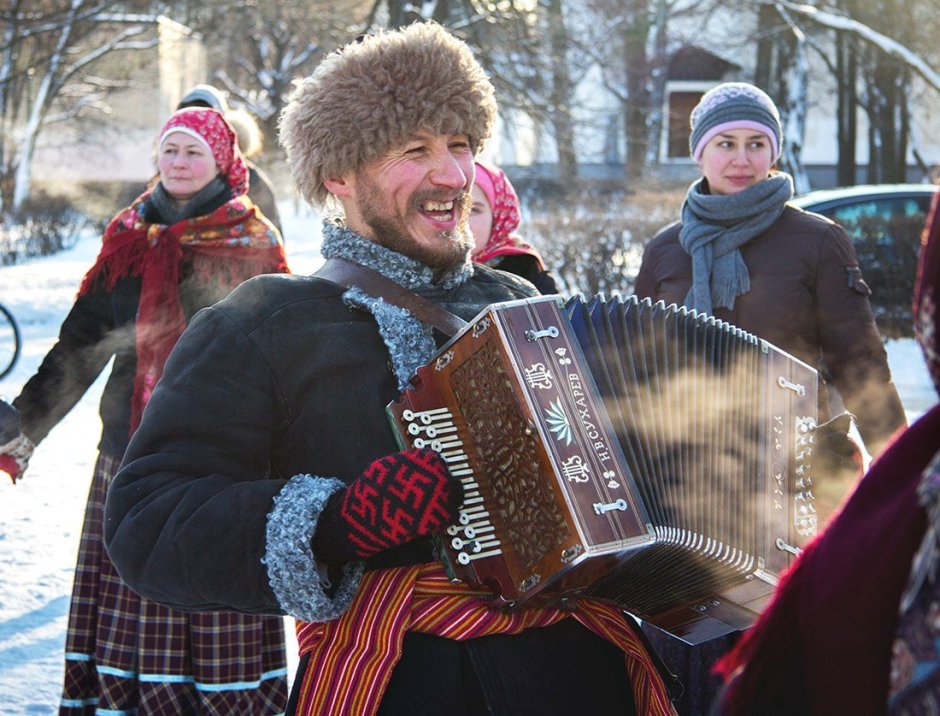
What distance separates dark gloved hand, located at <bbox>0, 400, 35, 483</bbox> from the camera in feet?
12.6

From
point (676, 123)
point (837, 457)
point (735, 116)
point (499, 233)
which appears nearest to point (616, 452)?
point (837, 457)

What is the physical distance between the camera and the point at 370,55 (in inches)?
96.0

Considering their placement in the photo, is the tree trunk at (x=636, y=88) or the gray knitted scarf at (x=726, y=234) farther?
the tree trunk at (x=636, y=88)

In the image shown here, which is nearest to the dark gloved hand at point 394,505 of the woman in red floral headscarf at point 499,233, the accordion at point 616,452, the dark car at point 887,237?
the accordion at point 616,452

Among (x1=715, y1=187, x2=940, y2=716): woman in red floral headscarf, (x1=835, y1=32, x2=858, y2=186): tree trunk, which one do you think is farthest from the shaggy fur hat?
(x1=835, y1=32, x2=858, y2=186): tree trunk

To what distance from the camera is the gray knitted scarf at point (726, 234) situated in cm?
402

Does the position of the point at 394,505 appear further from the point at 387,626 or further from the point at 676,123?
the point at 676,123

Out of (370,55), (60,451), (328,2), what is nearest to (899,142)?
(328,2)

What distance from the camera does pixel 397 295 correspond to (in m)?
2.35

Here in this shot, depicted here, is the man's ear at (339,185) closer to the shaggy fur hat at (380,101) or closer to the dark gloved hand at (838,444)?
the shaggy fur hat at (380,101)

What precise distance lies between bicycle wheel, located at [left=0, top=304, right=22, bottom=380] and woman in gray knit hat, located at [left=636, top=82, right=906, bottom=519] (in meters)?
6.88

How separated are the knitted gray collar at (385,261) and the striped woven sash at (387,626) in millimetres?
546

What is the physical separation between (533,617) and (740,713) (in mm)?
852

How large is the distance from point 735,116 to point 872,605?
328 cm
